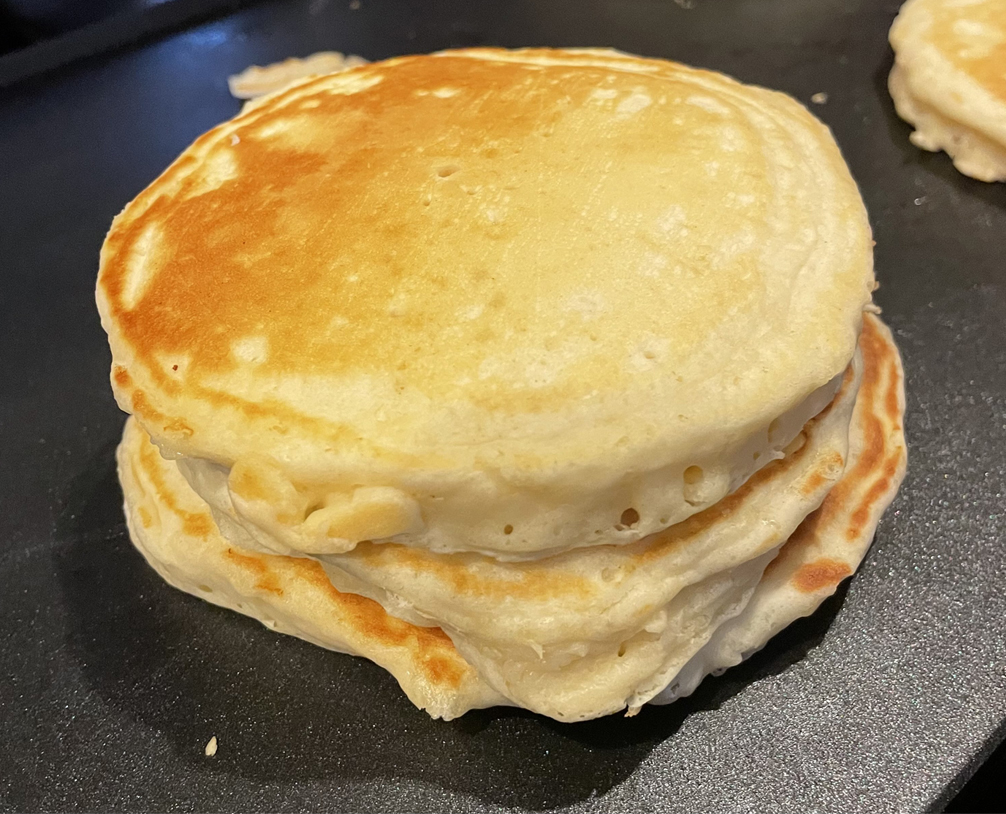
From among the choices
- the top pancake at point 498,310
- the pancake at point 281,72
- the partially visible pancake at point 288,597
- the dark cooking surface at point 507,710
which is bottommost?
the dark cooking surface at point 507,710

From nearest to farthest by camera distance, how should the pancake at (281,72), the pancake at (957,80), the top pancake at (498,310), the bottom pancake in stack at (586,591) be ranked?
the top pancake at (498,310)
the bottom pancake in stack at (586,591)
the pancake at (957,80)
the pancake at (281,72)

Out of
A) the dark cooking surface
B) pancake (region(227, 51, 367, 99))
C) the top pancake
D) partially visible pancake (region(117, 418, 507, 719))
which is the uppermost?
the top pancake

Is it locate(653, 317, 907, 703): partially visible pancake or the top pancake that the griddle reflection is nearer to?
locate(653, 317, 907, 703): partially visible pancake

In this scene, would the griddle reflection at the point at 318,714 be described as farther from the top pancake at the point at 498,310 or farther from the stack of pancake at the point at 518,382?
the top pancake at the point at 498,310

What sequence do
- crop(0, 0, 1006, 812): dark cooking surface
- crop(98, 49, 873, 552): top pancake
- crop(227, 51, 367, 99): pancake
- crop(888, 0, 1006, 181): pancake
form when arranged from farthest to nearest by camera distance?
crop(227, 51, 367, 99): pancake
crop(888, 0, 1006, 181): pancake
crop(0, 0, 1006, 812): dark cooking surface
crop(98, 49, 873, 552): top pancake

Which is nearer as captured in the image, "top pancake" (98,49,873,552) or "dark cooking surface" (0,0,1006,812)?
"top pancake" (98,49,873,552)

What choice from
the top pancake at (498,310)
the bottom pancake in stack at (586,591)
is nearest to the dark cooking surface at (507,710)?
the bottom pancake in stack at (586,591)

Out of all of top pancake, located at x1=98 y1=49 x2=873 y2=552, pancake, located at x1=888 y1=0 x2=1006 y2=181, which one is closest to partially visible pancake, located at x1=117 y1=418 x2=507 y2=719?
top pancake, located at x1=98 y1=49 x2=873 y2=552

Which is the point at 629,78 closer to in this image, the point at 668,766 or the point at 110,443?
the point at 668,766
